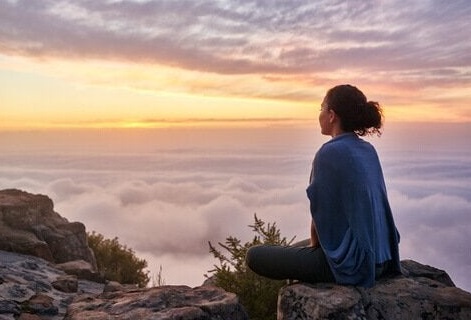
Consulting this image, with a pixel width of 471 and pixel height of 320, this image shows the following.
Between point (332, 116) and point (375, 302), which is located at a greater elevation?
point (332, 116)

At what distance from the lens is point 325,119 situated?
6273 millimetres

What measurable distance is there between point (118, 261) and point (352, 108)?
31.7ft

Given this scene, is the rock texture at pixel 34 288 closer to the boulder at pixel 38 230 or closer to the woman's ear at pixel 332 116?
the boulder at pixel 38 230

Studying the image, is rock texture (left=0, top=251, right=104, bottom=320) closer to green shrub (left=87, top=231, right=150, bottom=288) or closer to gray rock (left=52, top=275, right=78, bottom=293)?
gray rock (left=52, top=275, right=78, bottom=293)

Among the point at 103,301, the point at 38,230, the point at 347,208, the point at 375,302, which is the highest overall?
the point at 38,230

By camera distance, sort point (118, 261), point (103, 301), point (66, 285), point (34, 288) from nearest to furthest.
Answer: point (103, 301) < point (34, 288) < point (66, 285) < point (118, 261)

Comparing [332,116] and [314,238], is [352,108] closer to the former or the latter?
[332,116]

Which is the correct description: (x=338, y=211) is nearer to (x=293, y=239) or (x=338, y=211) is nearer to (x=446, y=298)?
(x=446, y=298)

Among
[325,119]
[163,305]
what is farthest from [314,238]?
[163,305]

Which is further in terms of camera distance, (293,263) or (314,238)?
(314,238)

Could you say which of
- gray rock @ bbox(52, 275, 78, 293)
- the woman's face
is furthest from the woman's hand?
gray rock @ bbox(52, 275, 78, 293)

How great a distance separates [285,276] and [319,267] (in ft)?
1.40

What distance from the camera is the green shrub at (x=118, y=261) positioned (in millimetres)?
13784

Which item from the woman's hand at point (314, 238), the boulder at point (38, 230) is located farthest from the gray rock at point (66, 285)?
the woman's hand at point (314, 238)
